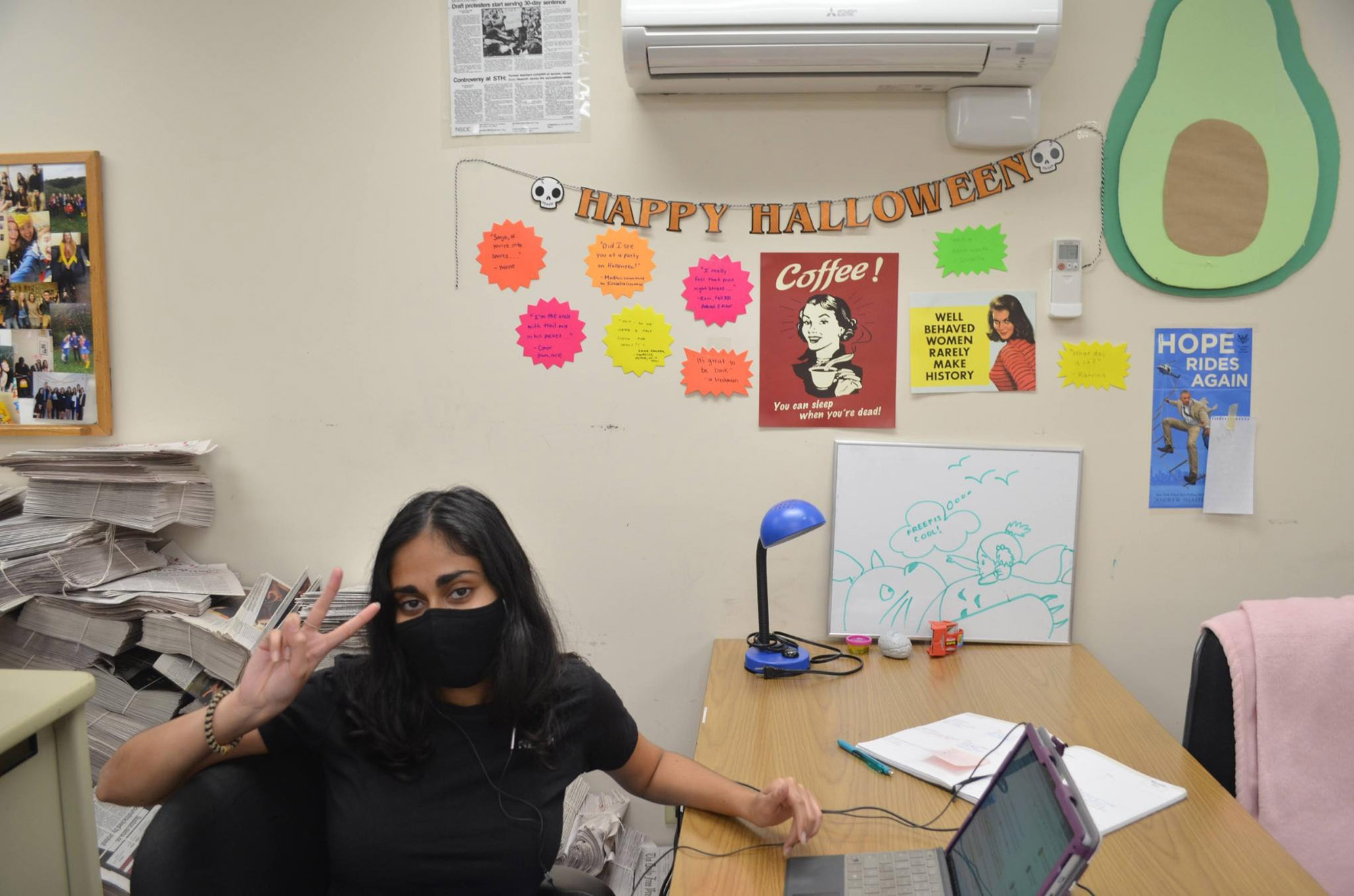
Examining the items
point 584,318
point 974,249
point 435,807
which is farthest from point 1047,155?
point 435,807

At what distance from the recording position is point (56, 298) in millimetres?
2156

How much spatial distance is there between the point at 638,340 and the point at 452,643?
1.00 metres

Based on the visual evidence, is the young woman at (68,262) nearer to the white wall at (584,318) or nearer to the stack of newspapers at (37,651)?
the white wall at (584,318)

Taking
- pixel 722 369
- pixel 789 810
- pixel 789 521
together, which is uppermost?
pixel 722 369

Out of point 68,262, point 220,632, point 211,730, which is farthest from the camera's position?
point 68,262

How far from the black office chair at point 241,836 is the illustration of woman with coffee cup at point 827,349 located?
1320mm

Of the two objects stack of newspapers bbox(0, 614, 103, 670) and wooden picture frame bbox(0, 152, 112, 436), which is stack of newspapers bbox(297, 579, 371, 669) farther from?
wooden picture frame bbox(0, 152, 112, 436)

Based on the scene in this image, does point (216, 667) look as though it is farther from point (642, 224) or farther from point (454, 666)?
point (642, 224)

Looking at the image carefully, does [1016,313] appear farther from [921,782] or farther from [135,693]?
[135,693]

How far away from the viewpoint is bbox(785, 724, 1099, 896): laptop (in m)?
0.85

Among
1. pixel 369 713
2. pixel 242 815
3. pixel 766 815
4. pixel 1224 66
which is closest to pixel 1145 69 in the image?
pixel 1224 66

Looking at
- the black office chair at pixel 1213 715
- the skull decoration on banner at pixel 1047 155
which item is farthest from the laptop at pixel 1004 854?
the skull decoration on banner at pixel 1047 155

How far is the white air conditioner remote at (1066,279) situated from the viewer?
2.00m

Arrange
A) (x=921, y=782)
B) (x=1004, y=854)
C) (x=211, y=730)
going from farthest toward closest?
(x=921, y=782), (x=211, y=730), (x=1004, y=854)
